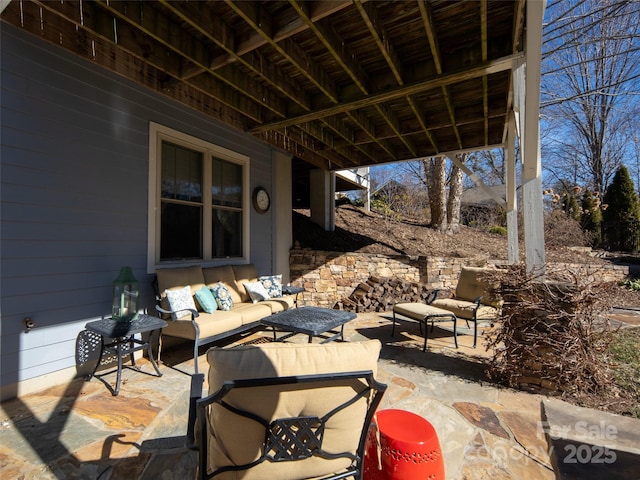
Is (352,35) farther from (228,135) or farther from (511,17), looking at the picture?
(228,135)

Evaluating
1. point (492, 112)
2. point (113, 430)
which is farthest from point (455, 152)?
point (113, 430)

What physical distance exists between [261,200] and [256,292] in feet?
5.67

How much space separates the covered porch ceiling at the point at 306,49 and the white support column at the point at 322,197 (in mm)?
3085

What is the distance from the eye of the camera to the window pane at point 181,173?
Answer: 3.72m

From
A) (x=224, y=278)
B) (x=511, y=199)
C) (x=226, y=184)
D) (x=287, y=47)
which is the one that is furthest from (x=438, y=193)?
(x=287, y=47)

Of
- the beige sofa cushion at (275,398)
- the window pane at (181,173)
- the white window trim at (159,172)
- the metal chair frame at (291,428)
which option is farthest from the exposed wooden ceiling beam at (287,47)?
the metal chair frame at (291,428)

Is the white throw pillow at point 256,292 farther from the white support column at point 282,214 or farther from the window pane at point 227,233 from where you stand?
the white support column at point 282,214

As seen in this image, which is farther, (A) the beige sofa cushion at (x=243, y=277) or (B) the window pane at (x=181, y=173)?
(A) the beige sofa cushion at (x=243, y=277)

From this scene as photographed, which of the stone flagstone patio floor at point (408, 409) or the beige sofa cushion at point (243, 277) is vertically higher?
the beige sofa cushion at point (243, 277)

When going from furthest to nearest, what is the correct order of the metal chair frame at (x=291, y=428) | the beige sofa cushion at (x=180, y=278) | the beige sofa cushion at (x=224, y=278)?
the beige sofa cushion at (x=224, y=278) → the beige sofa cushion at (x=180, y=278) → the metal chair frame at (x=291, y=428)

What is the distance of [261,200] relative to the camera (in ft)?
17.1

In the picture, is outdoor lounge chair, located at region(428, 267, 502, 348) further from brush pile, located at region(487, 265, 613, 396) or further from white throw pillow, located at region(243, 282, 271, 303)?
white throw pillow, located at region(243, 282, 271, 303)

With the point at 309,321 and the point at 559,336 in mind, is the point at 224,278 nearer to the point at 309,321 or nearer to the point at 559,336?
the point at 309,321

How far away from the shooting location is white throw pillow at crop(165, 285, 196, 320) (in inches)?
125
